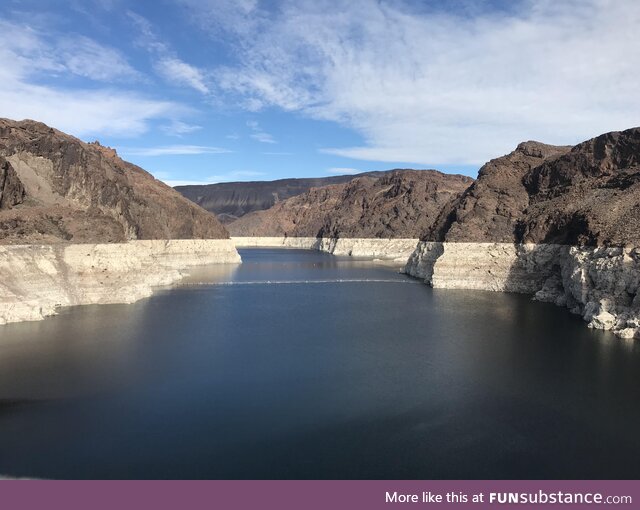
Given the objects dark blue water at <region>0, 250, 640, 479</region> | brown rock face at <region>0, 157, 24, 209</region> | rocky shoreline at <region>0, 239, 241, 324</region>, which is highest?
brown rock face at <region>0, 157, 24, 209</region>

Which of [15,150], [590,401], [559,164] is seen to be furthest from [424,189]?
[590,401]

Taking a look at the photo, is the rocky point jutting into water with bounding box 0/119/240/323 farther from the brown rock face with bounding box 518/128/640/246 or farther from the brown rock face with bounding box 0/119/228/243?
the brown rock face with bounding box 518/128/640/246

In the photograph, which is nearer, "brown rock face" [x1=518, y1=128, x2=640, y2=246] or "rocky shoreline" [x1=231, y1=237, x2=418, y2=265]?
"brown rock face" [x1=518, y1=128, x2=640, y2=246]

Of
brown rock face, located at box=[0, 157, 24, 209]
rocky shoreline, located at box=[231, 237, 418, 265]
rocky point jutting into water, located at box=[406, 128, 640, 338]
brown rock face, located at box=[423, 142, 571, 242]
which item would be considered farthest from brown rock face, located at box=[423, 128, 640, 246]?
rocky shoreline, located at box=[231, 237, 418, 265]

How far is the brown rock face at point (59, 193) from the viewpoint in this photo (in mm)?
A: 47094

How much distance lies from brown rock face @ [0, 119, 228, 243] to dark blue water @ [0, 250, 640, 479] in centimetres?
910

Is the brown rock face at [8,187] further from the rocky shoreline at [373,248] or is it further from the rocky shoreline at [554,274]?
the rocky shoreline at [373,248]

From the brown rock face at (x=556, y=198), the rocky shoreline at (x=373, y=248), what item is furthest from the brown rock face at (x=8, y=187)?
the rocky shoreline at (x=373, y=248)

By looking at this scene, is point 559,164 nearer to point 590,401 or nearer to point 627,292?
point 627,292

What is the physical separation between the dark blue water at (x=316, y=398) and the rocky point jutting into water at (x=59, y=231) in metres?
3.75

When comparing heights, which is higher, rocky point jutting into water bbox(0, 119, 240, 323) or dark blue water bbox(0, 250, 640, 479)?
rocky point jutting into water bbox(0, 119, 240, 323)

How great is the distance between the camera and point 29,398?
22.7 m

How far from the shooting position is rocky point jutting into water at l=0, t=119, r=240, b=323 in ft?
138

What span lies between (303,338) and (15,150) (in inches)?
1567
